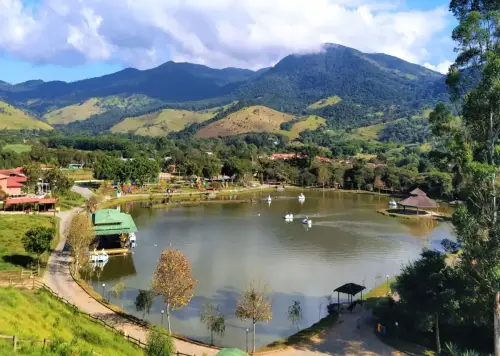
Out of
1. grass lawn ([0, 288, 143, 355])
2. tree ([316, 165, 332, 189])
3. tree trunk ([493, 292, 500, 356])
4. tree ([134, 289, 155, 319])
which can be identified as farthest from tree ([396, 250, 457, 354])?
tree ([316, 165, 332, 189])

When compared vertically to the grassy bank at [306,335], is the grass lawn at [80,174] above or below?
above

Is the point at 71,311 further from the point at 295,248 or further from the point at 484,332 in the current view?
the point at 295,248

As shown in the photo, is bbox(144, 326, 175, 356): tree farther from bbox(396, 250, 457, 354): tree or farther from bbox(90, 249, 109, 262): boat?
bbox(90, 249, 109, 262): boat

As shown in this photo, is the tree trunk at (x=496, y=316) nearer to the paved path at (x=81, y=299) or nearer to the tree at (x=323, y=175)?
the paved path at (x=81, y=299)

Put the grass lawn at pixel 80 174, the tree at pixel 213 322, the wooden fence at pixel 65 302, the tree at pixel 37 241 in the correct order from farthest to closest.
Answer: the grass lawn at pixel 80 174
the tree at pixel 37 241
the tree at pixel 213 322
the wooden fence at pixel 65 302

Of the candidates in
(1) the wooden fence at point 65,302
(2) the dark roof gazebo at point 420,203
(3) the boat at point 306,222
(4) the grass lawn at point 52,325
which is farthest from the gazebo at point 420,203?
(4) the grass lawn at point 52,325

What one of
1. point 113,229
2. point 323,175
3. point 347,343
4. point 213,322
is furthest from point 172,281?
point 323,175

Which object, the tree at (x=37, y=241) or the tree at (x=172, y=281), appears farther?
the tree at (x=37, y=241)
